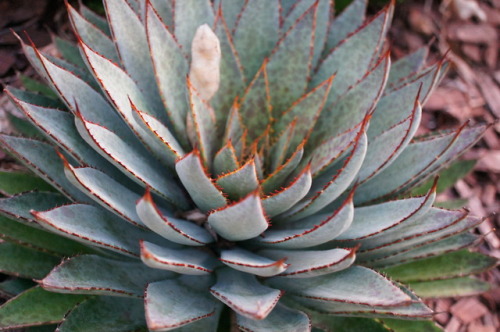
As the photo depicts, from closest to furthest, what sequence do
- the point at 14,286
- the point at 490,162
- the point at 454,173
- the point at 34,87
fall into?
the point at 14,286
the point at 34,87
the point at 454,173
the point at 490,162

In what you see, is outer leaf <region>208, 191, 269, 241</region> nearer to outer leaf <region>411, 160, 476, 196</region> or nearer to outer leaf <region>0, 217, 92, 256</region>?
outer leaf <region>0, 217, 92, 256</region>

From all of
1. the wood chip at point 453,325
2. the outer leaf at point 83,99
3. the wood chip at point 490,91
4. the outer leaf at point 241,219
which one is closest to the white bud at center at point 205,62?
the outer leaf at point 83,99

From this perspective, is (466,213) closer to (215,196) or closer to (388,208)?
(388,208)

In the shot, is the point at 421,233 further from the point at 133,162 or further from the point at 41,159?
the point at 41,159

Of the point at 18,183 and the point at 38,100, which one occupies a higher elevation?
the point at 38,100

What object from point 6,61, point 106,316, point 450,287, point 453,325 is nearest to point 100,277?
point 106,316

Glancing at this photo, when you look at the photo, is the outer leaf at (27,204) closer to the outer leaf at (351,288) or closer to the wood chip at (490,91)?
the outer leaf at (351,288)

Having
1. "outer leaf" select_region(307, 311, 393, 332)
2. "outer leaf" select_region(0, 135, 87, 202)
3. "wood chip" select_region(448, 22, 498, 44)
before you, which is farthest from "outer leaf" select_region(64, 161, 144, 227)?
"wood chip" select_region(448, 22, 498, 44)
